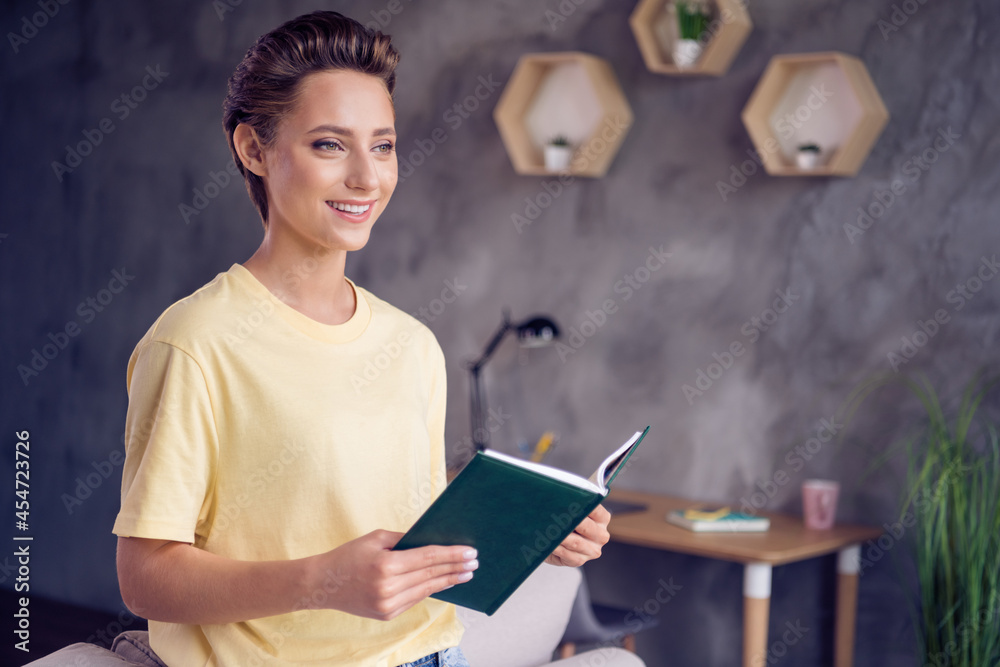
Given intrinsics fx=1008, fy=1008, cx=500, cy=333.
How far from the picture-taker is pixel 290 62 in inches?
46.0

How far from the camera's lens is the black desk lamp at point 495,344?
329 cm

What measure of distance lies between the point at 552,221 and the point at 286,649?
2.54 m

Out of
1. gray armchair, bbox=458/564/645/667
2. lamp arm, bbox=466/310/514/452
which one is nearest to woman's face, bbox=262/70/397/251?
gray armchair, bbox=458/564/645/667

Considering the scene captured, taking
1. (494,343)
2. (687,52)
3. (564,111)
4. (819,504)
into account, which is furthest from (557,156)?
(819,504)

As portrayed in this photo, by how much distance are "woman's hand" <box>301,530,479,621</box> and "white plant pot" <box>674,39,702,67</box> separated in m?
2.39

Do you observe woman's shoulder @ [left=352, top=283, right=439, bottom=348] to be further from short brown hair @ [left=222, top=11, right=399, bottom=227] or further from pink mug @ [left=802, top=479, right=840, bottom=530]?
pink mug @ [left=802, top=479, right=840, bottom=530]

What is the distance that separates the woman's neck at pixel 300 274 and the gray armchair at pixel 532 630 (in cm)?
82

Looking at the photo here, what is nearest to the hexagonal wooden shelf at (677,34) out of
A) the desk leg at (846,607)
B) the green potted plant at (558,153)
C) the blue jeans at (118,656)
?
the green potted plant at (558,153)

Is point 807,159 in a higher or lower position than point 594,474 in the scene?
higher

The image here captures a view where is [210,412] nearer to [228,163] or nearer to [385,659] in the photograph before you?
[385,659]

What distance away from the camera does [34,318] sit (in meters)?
4.68

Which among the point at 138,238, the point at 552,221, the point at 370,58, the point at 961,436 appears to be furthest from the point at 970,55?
the point at 138,238

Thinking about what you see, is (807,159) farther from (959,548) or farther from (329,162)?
(329,162)

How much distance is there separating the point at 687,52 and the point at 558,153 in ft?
1.74
